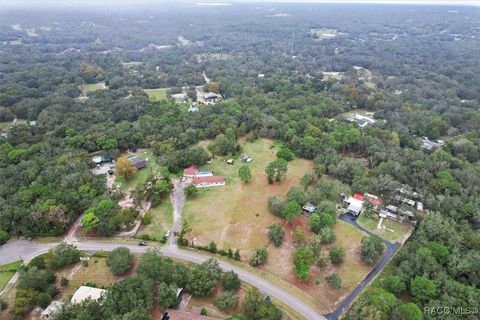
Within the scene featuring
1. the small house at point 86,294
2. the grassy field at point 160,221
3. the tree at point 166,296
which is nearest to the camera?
the tree at point 166,296

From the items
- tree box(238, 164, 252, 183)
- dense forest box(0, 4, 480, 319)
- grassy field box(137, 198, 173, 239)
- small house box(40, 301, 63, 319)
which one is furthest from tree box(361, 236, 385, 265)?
small house box(40, 301, 63, 319)

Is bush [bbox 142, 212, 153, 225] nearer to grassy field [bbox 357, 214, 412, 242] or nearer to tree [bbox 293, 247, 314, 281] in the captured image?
tree [bbox 293, 247, 314, 281]

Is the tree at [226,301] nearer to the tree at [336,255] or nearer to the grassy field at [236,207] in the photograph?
the grassy field at [236,207]

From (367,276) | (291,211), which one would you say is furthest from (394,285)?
(291,211)

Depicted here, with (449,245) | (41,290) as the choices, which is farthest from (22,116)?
(449,245)

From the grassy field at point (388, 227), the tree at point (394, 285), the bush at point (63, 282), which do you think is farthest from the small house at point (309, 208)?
the bush at point (63, 282)

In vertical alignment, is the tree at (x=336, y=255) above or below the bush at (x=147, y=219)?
above
